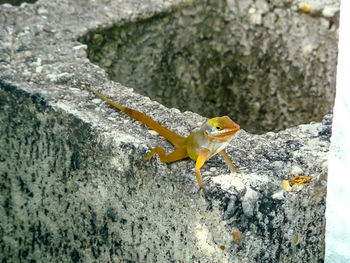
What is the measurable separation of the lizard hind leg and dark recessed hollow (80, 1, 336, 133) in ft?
3.92

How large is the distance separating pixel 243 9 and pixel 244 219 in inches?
73.3

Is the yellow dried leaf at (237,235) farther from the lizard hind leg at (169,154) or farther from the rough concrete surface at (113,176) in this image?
the lizard hind leg at (169,154)

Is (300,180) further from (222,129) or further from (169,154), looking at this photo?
(169,154)

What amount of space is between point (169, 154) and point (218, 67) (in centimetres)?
165

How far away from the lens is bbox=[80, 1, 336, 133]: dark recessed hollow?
329cm

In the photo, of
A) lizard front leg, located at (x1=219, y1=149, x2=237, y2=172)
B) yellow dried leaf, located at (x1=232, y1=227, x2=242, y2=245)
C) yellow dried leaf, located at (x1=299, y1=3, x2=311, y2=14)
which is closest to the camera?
yellow dried leaf, located at (x1=232, y1=227, x2=242, y2=245)

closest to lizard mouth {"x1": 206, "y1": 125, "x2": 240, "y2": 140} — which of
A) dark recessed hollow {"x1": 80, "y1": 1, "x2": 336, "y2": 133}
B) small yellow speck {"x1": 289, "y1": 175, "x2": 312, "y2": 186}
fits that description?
small yellow speck {"x1": 289, "y1": 175, "x2": 312, "y2": 186}

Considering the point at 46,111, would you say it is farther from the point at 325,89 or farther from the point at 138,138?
the point at 325,89

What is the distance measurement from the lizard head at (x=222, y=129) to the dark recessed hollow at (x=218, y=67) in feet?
4.35

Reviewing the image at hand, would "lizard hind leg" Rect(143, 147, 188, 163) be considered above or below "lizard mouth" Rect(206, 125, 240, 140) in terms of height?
below

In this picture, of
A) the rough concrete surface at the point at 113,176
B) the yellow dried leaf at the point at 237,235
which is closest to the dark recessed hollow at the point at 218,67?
the rough concrete surface at the point at 113,176

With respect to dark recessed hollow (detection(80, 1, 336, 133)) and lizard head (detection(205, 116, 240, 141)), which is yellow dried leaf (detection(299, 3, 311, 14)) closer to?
dark recessed hollow (detection(80, 1, 336, 133))

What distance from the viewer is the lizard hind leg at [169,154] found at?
2.05 m

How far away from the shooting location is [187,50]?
3516 mm
